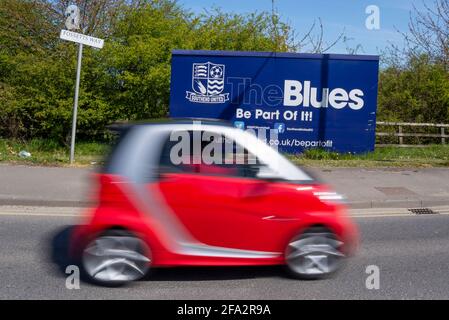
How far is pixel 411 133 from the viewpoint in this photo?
1650 centimetres

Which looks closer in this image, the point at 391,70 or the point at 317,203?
the point at 317,203

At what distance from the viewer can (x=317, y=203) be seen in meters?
4.96

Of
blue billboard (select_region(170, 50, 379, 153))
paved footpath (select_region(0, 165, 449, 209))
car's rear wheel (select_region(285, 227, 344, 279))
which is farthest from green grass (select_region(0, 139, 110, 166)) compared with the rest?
car's rear wheel (select_region(285, 227, 344, 279))

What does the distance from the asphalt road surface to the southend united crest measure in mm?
7342

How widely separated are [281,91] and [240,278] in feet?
29.8

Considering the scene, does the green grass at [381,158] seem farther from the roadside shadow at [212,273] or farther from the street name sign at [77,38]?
the roadside shadow at [212,273]

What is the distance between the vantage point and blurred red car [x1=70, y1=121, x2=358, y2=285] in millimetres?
4754

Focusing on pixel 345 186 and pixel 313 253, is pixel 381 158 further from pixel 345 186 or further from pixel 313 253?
pixel 313 253

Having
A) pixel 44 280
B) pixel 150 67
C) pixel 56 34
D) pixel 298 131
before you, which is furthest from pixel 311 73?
pixel 44 280

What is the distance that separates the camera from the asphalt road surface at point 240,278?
15.2ft

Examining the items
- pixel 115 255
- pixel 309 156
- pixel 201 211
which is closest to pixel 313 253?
pixel 201 211
